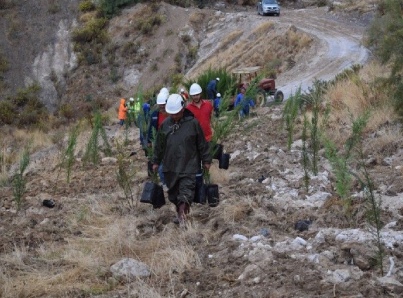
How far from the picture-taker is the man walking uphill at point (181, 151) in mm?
7574

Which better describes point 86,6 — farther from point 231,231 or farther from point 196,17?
point 231,231

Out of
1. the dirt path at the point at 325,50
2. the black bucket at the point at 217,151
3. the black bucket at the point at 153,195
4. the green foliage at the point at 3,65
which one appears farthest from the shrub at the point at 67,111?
the black bucket at the point at 153,195

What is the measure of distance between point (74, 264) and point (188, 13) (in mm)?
37917

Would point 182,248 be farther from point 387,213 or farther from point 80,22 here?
point 80,22

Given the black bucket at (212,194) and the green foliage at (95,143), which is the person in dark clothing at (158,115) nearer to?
the black bucket at (212,194)

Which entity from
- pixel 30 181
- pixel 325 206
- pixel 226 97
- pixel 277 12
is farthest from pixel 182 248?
pixel 277 12

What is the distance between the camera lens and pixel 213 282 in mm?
5805

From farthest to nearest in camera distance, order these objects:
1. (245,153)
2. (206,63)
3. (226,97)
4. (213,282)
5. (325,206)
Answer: (206,63)
(245,153)
(226,97)
(325,206)
(213,282)

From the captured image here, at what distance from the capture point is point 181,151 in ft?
24.9

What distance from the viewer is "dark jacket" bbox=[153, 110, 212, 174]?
24.9 feet

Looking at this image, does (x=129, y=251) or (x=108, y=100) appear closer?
(x=129, y=251)

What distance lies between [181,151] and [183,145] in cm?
7

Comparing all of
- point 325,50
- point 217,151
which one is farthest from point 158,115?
point 325,50

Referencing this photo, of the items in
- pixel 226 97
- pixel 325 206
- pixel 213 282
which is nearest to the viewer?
pixel 213 282
